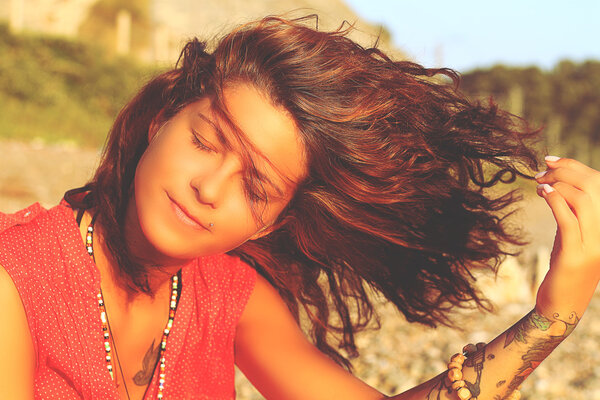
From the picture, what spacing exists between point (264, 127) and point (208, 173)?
0.24 metres

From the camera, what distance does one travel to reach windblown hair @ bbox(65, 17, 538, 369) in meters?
2.35

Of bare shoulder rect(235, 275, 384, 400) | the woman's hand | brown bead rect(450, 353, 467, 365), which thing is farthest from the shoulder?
the woman's hand

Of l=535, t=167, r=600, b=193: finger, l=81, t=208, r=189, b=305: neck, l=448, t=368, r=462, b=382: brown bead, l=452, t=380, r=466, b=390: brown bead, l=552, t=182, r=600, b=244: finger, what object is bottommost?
l=452, t=380, r=466, b=390: brown bead

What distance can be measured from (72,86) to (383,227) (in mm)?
15844

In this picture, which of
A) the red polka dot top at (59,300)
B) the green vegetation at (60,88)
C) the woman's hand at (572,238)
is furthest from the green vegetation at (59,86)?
the woman's hand at (572,238)

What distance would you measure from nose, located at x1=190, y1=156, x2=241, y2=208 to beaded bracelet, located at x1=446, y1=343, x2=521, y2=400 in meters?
0.94

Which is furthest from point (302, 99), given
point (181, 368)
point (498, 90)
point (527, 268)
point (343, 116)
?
point (498, 90)

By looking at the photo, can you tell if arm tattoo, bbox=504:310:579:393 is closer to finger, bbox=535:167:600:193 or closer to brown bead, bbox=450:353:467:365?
brown bead, bbox=450:353:467:365

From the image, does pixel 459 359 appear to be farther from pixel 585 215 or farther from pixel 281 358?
pixel 281 358

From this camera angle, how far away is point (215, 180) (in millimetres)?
2082

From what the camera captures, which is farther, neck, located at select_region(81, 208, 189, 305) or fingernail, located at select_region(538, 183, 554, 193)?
neck, located at select_region(81, 208, 189, 305)

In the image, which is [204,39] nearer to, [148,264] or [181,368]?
[148,264]

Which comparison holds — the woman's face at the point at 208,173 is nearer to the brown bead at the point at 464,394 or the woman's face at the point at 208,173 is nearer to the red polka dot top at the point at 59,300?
the red polka dot top at the point at 59,300

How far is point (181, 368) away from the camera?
264 cm
